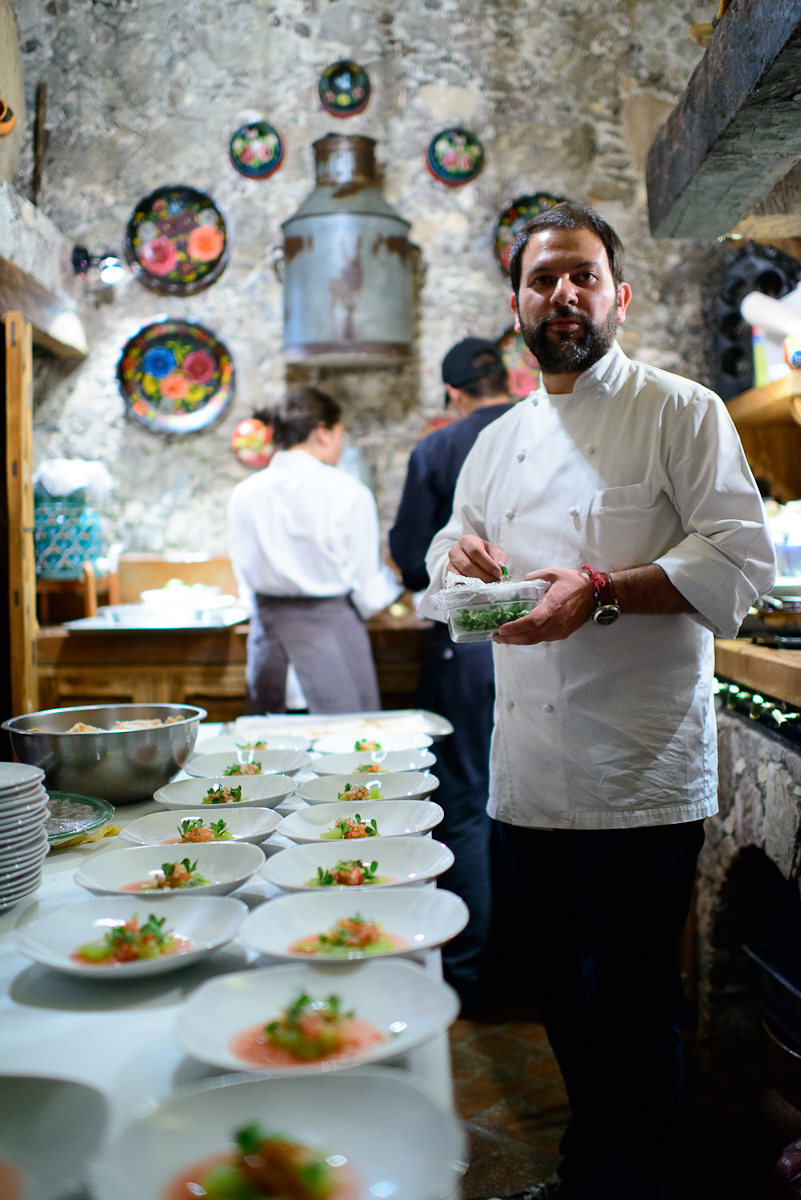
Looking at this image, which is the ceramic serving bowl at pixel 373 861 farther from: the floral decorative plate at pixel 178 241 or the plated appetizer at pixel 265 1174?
the floral decorative plate at pixel 178 241

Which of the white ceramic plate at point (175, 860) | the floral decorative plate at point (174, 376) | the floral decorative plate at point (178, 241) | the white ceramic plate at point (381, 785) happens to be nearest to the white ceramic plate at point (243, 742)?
the white ceramic plate at point (381, 785)

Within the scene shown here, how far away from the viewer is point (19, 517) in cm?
347

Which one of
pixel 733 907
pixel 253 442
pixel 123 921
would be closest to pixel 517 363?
pixel 253 442

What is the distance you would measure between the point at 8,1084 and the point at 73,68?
506cm

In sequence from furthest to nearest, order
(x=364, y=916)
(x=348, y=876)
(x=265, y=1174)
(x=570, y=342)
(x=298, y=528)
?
(x=298, y=528) < (x=570, y=342) < (x=348, y=876) < (x=364, y=916) < (x=265, y=1174)

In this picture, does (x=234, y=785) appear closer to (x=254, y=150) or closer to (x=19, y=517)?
(x=19, y=517)

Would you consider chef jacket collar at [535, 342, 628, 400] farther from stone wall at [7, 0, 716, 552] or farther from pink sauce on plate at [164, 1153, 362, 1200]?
stone wall at [7, 0, 716, 552]

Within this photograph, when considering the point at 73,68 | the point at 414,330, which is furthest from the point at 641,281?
the point at 73,68

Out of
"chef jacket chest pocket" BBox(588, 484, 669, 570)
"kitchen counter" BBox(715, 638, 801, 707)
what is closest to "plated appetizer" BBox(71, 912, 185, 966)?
"chef jacket chest pocket" BBox(588, 484, 669, 570)

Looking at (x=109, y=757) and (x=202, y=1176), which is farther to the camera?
(x=109, y=757)

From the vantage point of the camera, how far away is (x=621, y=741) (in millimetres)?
1653

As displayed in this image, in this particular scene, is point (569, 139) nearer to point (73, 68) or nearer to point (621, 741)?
point (73, 68)

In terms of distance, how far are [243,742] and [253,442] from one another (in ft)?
8.73

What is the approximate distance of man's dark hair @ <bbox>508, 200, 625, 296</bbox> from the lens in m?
1.74
